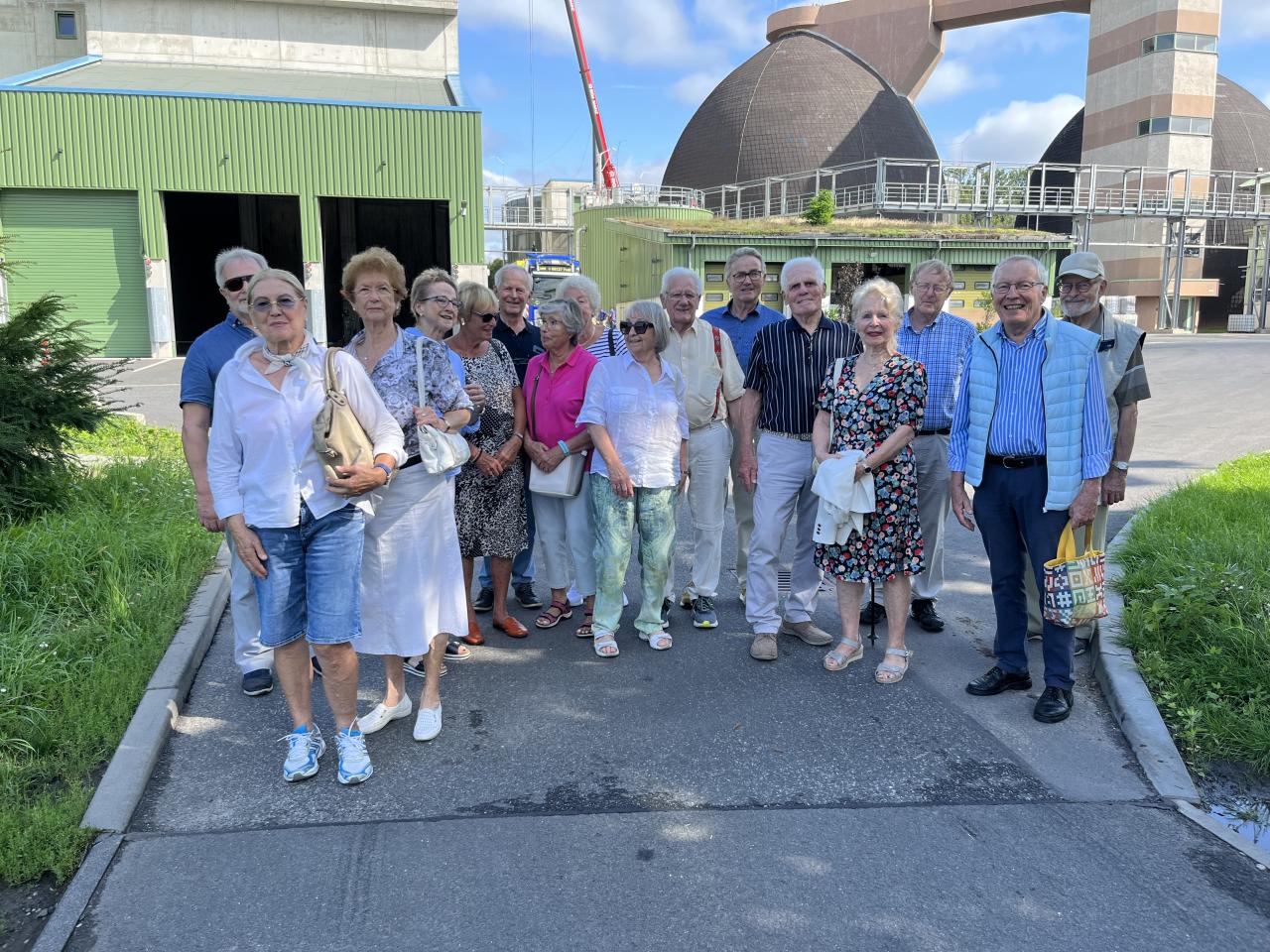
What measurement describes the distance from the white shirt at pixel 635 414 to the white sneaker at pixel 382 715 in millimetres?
1635

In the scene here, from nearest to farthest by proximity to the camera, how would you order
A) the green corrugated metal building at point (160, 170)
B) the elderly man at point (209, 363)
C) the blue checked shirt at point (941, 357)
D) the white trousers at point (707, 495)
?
1. the elderly man at point (209, 363)
2. the blue checked shirt at point (941, 357)
3. the white trousers at point (707, 495)
4. the green corrugated metal building at point (160, 170)

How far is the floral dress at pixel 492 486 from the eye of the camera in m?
5.05

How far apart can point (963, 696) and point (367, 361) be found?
10.8ft

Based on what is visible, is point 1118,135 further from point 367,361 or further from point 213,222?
point 367,361

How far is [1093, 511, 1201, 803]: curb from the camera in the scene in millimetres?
3699

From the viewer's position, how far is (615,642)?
5.17 metres

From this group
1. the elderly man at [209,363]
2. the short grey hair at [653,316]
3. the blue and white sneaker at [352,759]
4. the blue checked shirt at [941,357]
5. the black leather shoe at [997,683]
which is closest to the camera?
the blue and white sneaker at [352,759]

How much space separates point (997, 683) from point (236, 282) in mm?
4081

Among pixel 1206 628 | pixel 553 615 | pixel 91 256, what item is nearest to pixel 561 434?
pixel 553 615

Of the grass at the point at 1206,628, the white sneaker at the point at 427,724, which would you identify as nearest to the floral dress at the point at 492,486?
the white sneaker at the point at 427,724

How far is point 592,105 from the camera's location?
2354 inches

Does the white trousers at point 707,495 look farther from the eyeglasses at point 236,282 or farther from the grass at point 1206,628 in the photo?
the eyeglasses at point 236,282

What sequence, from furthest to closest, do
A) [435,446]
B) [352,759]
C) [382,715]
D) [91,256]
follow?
[91,256] → [382,715] → [435,446] → [352,759]

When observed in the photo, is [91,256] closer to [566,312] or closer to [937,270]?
[566,312]
